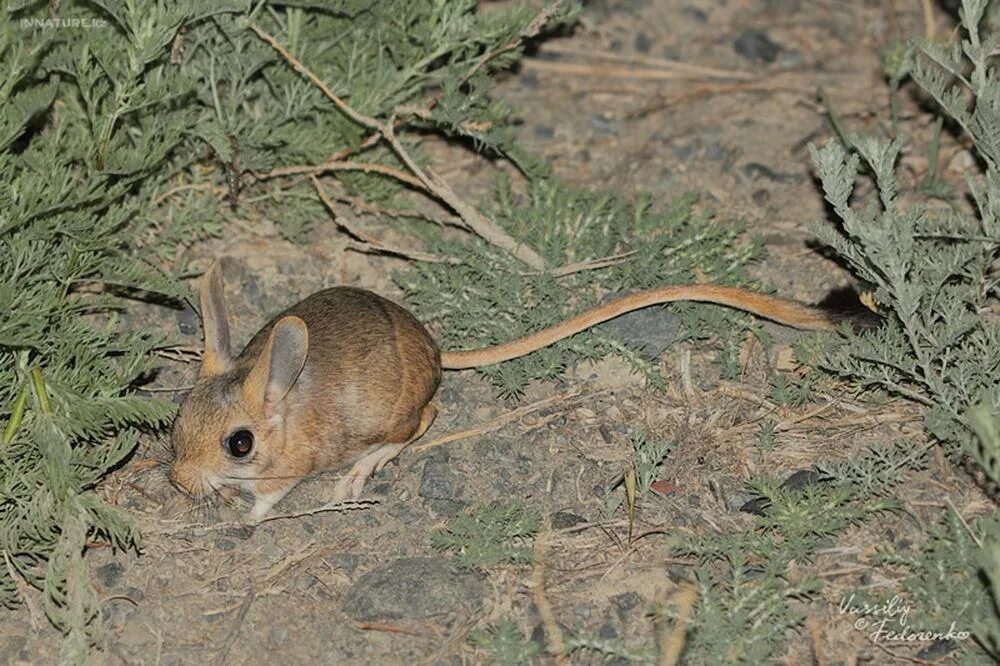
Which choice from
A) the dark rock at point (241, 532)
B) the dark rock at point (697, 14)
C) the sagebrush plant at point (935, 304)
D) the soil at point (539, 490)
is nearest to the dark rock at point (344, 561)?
the soil at point (539, 490)

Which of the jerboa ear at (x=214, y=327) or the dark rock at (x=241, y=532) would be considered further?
the jerboa ear at (x=214, y=327)

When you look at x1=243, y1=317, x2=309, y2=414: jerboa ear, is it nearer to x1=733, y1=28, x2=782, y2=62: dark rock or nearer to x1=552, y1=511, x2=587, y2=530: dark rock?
x1=552, y1=511, x2=587, y2=530: dark rock

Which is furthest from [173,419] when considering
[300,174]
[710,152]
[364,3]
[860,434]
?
[710,152]

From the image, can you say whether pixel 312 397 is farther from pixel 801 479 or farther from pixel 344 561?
pixel 801 479

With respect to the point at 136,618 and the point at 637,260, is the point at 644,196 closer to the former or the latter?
the point at 637,260

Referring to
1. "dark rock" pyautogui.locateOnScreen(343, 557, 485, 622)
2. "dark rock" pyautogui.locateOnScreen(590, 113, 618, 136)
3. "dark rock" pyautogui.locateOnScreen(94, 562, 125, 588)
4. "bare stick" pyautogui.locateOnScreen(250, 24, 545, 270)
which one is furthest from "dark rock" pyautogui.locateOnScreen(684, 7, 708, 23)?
"dark rock" pyautogui.locateOnScreen(94, 562, 125, 588)

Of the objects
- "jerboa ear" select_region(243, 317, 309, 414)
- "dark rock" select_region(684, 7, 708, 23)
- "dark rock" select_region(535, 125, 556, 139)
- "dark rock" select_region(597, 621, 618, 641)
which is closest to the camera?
"dark rock" select_region(597, 621, 618, 641)

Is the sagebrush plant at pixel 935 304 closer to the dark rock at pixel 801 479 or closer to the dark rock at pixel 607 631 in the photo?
the dark rock at pixel 801 479
